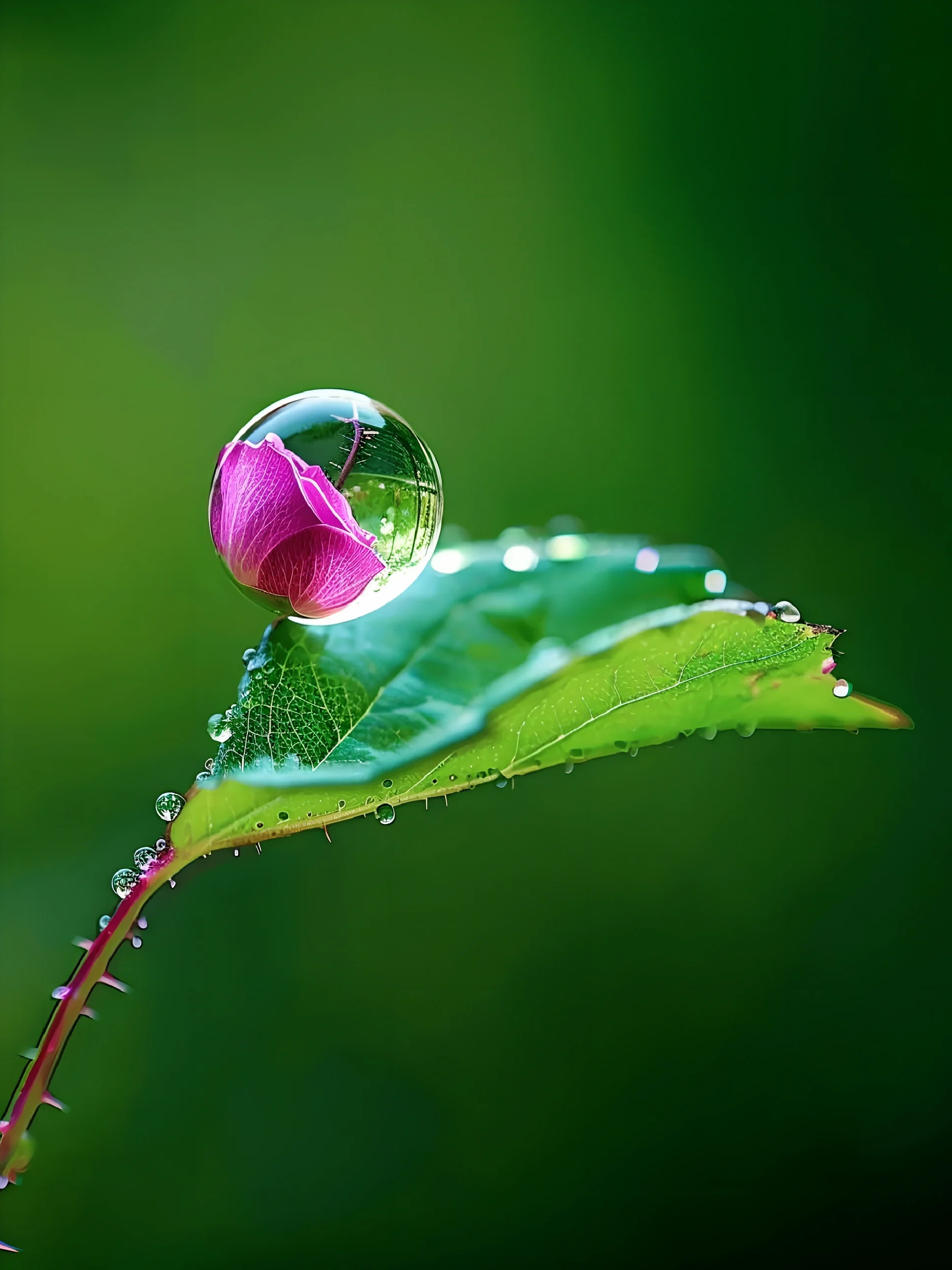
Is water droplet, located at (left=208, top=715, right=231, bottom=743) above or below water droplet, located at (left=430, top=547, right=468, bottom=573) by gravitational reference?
below

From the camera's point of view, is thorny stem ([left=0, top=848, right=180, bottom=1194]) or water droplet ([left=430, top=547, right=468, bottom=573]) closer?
thorny stem ([left=0, top=848, right=180, bottom=1194])

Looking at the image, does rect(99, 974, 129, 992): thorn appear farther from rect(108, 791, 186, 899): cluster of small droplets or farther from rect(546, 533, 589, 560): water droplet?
rect(546, 533, 589, 560): water droplet

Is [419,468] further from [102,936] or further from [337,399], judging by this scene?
[102,936]

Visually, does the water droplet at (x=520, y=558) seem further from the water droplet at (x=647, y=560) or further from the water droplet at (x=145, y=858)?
the water droplet at (x=145, y=858)

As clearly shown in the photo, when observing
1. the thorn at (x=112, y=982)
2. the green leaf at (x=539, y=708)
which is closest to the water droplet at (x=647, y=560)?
the green leaf at (x=539, y=708)

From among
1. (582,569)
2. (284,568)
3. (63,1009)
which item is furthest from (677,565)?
(63,1009)

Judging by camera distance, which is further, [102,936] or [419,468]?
[419,468]

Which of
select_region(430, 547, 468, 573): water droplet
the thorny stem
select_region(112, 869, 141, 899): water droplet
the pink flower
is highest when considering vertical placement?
select_region(430, 547, 468, 573): water droplet

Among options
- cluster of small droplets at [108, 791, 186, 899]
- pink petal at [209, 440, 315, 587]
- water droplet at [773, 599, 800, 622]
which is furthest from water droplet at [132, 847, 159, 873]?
water droplet at [773, 599, 800, 622]

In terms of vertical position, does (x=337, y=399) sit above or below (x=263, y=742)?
above
